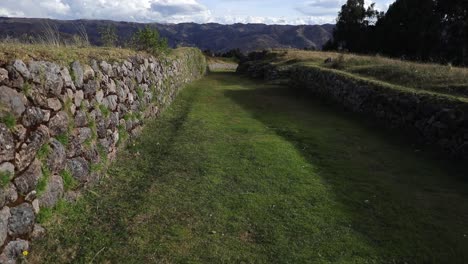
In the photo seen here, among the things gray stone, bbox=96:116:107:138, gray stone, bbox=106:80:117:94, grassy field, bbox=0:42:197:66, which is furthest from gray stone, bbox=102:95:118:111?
grassy field, bbox=0:42:197:66

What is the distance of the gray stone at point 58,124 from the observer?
5930mm

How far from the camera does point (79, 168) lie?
660cm

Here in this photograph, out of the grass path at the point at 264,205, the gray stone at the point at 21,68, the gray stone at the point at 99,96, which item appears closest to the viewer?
the gray stone at the point at 21,68

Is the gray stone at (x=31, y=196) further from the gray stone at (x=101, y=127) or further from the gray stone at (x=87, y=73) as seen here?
the gray stone at (x=87, y=73)

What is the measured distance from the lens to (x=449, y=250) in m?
5.58

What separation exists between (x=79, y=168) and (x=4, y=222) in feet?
6.62

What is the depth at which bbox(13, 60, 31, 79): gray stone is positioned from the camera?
17.0 ft

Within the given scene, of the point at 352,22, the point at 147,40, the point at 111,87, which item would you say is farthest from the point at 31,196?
the point at 352,22

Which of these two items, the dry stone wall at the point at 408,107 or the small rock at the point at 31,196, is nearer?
the small rock at the point at 31,196

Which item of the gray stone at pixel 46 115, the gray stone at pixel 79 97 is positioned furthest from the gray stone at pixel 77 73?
the gray stone at pixel 46 115

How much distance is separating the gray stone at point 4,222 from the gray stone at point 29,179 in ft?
1.05

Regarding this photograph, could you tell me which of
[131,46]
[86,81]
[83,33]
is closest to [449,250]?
[86,81]

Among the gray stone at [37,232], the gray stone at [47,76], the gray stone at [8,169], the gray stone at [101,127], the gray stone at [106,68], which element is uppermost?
the gray stone at [47,76]

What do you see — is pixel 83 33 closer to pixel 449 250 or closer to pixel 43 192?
pixel 43 192
